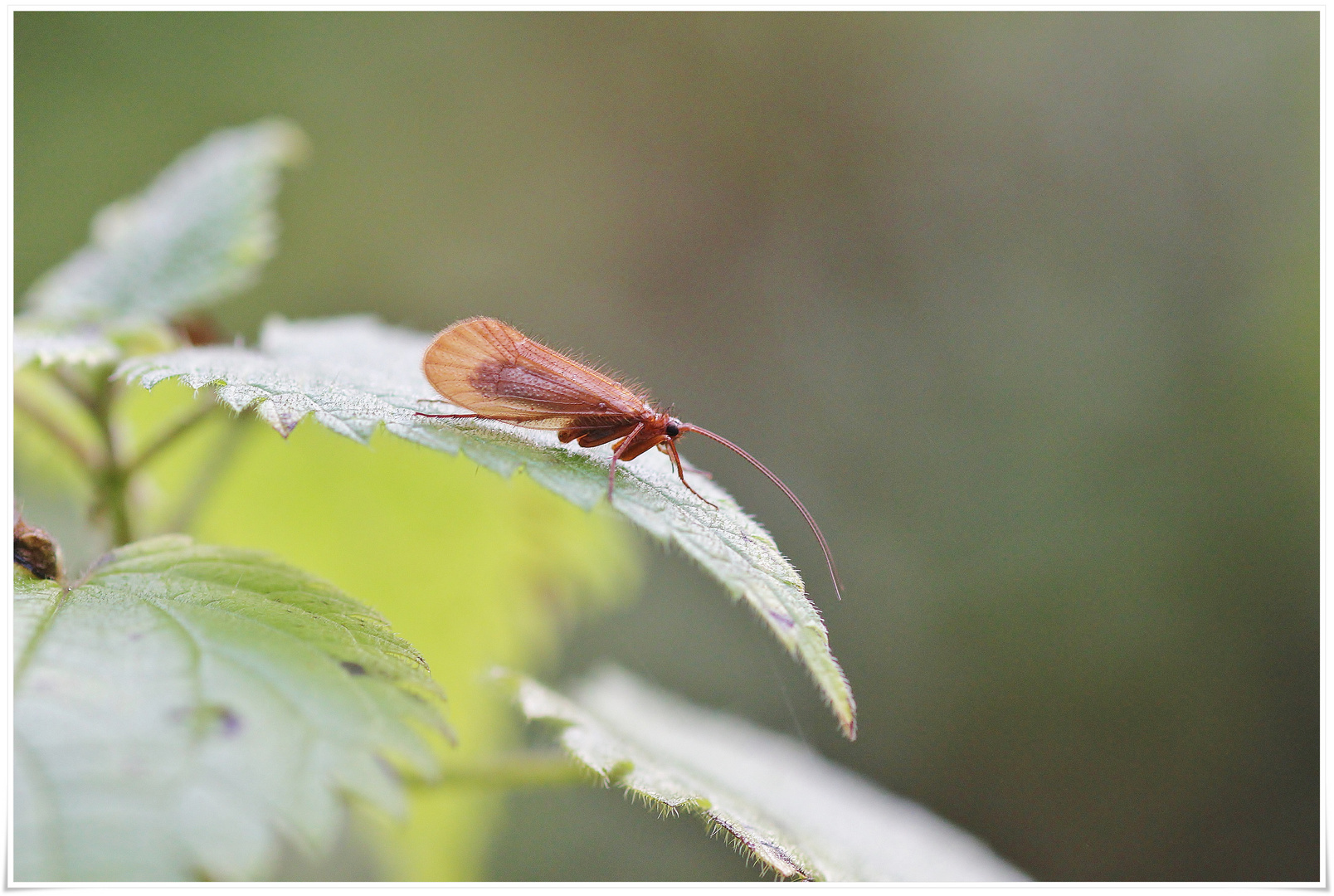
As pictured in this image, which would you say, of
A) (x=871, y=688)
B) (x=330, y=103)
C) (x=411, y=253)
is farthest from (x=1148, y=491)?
(x=330, y=103)

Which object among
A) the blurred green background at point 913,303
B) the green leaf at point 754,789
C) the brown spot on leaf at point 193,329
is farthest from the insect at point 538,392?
the blurred green background at point 913,303

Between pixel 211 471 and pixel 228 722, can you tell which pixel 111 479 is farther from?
pixel 228 722

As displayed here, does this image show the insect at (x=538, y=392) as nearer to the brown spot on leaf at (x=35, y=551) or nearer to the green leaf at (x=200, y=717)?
the green leaf at (x=200, y=717)

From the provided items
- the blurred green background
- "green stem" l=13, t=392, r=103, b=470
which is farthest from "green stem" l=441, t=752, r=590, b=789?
the blurred green background

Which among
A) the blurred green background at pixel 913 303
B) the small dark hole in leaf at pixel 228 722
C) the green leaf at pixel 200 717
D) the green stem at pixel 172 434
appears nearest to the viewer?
the green leaf at pixel 200 717

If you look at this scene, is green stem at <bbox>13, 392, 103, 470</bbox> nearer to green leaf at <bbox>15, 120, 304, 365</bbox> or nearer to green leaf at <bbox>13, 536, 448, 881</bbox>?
green leaf at <bbox>15, 120, 304, 365</bbox>

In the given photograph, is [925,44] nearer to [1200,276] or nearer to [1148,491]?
[1200,276]

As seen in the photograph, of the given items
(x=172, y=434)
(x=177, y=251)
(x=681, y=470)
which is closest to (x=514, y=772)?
(x=681, y=470)
